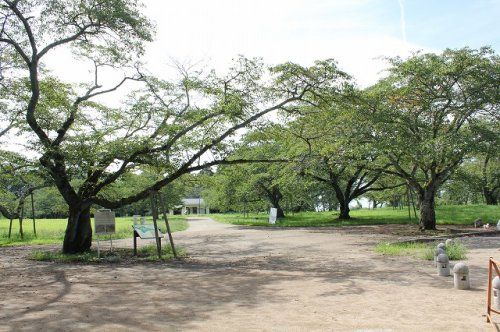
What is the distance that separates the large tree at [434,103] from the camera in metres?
17.2

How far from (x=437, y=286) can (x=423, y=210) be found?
559 inches

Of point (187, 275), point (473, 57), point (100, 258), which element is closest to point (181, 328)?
point (187, 275)

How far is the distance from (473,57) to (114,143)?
14669mm

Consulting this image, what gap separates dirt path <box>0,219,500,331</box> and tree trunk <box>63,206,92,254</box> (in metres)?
1.89

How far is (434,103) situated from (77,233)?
15548mm

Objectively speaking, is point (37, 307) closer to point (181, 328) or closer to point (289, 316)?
point (181, 328)

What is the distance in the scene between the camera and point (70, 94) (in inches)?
600

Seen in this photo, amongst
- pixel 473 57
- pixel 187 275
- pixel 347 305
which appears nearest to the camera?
pixel 347 305

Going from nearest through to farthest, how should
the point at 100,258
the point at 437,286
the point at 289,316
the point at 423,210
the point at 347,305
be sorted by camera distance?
the point at 289,316
the point at 347,305
the point at 437,286
the point at 100,258
the point at 423,210

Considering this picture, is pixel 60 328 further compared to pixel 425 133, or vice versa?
pixel 425 133

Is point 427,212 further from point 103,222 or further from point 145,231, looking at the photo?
point 103,222

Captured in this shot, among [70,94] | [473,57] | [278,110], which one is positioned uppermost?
[473,57]

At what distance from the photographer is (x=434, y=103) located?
1953 centimetres

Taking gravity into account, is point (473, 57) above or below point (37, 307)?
above
